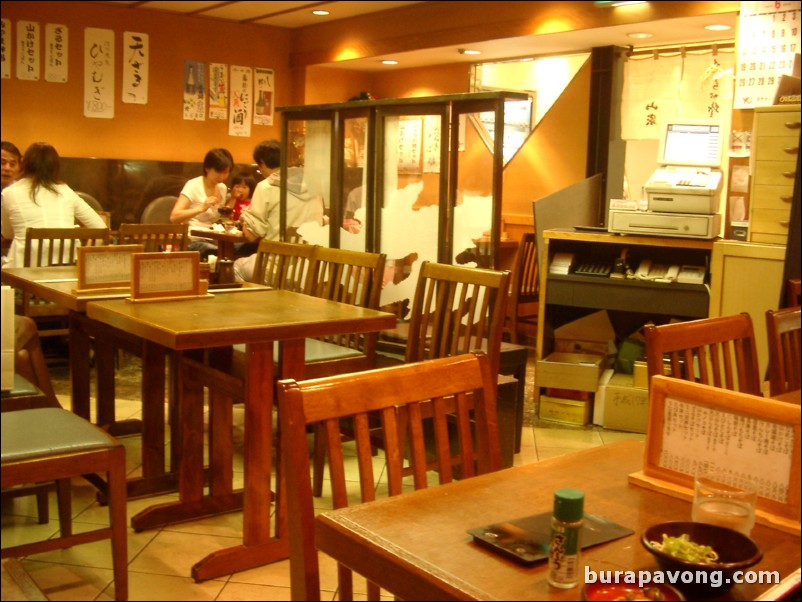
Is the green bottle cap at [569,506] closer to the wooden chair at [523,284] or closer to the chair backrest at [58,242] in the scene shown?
the chair backrest at [58,242]

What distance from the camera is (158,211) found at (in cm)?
683

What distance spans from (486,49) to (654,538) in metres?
5.56

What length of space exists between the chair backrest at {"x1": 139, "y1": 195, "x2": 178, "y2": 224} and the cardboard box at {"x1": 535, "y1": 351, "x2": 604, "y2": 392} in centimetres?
372

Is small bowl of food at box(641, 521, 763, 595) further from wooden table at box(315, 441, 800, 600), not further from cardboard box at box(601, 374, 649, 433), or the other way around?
cardboard box at box(601, 374, 649, 433)

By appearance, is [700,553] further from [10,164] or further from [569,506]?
[10,164]

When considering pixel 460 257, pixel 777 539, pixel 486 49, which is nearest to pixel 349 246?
pixel 460 257

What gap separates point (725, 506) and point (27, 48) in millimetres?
1798

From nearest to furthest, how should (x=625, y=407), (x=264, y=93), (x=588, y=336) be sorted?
(x=625, y=407) < (x=588, y=336) < (x=264, y=93)

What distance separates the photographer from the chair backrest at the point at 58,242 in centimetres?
360

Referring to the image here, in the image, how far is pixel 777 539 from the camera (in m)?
1.18

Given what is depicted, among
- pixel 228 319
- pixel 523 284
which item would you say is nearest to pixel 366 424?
pixel 228 319

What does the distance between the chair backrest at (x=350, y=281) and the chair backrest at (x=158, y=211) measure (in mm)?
3692

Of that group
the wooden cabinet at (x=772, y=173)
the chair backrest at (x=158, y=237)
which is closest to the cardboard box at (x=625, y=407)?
the wooden cabinet at (x=772, y=173)

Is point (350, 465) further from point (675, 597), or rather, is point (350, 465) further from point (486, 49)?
point (486, 49)
